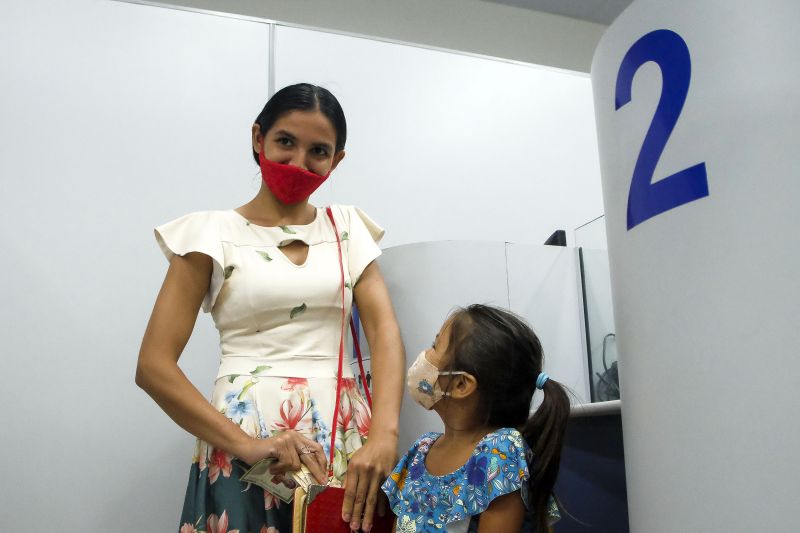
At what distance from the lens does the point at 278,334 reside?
1.33 metres

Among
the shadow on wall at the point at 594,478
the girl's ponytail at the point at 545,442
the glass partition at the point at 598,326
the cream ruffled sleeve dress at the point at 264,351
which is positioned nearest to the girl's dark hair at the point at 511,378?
the girl's ponytail at the point at 545,442

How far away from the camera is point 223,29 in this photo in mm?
2559

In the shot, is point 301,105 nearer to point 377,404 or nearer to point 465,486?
point 377,404

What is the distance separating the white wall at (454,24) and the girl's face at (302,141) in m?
1.89

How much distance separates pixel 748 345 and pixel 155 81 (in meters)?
2.08

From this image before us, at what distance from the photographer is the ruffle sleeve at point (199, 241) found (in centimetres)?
133

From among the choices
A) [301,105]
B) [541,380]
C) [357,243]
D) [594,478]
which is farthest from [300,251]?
[594,478]

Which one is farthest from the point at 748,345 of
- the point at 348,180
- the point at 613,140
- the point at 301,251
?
the point at 348,180

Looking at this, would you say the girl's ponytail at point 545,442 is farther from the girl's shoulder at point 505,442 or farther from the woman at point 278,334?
the woman at point 278,334

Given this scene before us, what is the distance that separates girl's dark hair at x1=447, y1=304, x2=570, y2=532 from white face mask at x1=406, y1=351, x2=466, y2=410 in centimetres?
4

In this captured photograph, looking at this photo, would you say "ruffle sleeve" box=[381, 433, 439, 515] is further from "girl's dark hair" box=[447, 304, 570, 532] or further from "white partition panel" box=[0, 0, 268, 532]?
"white partition panel" box=[0, 0, 268, 532]

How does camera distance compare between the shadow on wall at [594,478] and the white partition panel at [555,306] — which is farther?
the white partition panel at [555,306]

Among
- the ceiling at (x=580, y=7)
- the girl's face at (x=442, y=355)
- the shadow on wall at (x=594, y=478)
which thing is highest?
the ceiling at (x=580, y=7)

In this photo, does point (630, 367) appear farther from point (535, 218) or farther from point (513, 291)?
point (535, 218)
